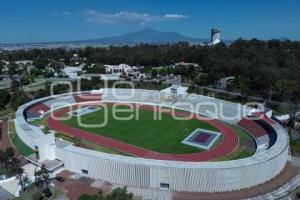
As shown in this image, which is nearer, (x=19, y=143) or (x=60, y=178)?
(x=60, y=178)

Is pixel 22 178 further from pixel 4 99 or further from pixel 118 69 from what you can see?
pixel 118 69

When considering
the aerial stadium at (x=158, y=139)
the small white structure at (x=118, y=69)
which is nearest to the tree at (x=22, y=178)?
the aerial stadium at (x=158, y=139)

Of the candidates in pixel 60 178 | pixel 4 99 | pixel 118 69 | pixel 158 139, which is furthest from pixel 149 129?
pixel 118 69

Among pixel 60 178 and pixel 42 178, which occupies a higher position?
pixel 42 178

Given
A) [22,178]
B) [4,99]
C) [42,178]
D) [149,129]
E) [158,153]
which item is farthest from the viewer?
[4,99]

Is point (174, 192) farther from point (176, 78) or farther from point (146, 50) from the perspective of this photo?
point (146, 50)

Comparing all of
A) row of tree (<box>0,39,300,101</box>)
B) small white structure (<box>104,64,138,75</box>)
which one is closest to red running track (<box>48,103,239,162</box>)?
row of tree (<box>0,39,300,101</box>)

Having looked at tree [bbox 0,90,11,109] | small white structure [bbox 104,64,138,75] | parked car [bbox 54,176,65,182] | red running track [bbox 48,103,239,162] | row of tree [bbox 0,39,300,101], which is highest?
row of tree [bbox 0,39,300,101]

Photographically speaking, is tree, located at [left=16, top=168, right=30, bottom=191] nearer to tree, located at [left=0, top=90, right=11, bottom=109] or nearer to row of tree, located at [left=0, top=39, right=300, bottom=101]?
tree, located at [left=0, top=90, right=11, bottom=109]
